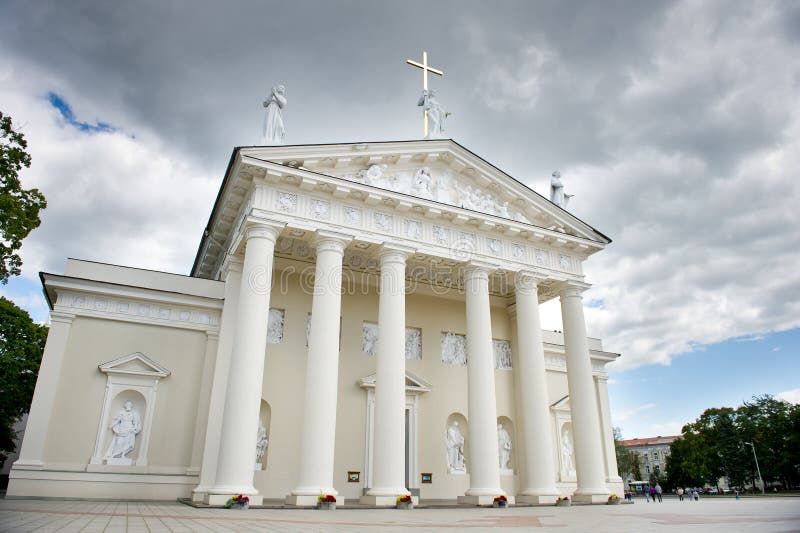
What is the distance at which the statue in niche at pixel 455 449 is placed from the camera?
2017 cm

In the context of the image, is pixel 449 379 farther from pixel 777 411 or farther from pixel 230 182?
pixel 777 411

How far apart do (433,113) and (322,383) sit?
1123 centimetres

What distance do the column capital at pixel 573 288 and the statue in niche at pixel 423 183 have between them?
655 cm

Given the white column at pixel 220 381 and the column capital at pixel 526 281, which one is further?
the column capital at pixel 526 281

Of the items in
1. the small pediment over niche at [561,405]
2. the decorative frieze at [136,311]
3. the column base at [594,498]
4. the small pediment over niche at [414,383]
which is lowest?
the column base at [594,498]

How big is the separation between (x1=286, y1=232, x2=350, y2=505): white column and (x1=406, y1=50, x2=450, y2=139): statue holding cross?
6.27m

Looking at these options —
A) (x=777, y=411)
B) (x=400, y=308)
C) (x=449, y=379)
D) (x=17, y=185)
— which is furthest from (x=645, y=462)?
(x=17, y=185)

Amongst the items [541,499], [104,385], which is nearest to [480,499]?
[541,499]

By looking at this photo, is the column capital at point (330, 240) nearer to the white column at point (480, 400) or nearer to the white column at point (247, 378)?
the white column at point (247, 378)

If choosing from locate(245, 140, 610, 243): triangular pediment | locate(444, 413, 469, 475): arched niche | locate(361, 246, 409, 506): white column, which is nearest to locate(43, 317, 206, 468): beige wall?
locate(361, 246, 409, 506): white column

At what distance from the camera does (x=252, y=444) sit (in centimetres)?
1339

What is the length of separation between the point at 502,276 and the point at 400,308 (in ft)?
17.9

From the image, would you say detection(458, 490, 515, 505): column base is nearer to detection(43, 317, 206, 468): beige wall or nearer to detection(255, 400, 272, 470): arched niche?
detection(255, 400, 272, 470): arched niche

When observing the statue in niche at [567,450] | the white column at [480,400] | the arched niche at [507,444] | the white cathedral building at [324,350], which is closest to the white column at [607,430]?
the white cathedral building at [324,350]
